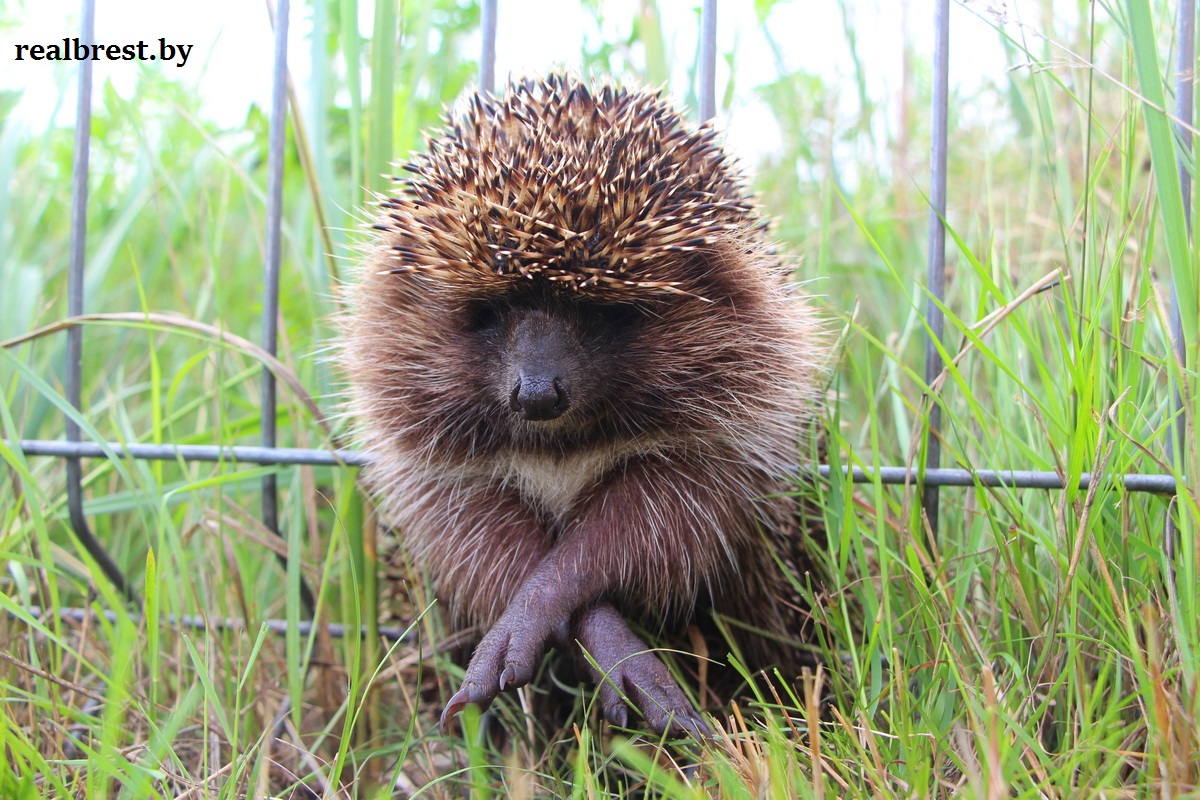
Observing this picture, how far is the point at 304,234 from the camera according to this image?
4.00m

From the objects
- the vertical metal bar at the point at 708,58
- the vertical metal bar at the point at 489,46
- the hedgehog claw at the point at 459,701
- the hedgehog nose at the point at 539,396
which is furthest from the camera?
the vertical metal bar at the point at 489,46

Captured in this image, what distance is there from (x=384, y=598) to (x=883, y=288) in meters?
2.56

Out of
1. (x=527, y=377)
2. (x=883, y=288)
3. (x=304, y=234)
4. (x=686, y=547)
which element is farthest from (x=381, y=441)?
(x=883, y=288)

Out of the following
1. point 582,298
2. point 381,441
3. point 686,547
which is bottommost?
point 686,547

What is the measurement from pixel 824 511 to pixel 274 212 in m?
1.92

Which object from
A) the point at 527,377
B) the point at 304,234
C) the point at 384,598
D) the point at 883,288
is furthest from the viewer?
the point at 883,288

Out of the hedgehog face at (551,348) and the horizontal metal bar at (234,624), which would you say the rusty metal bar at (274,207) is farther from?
the hedgehog face at (551,348)

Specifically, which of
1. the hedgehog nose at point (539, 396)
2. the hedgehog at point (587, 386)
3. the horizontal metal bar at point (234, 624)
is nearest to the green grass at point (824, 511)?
the horizontal metal bar at point (234, 624)

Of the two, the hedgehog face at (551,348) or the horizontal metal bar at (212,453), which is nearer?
the hedgehog face at (551,348)

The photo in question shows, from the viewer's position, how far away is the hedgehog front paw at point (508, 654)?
211 cm

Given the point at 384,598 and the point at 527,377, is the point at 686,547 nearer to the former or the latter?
the point at 527,377

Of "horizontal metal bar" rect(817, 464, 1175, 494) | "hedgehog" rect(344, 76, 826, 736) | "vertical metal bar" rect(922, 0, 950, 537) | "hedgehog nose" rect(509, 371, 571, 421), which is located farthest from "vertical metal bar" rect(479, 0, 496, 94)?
"horizontal metal bar" rect(817, 464, 1175, 494)

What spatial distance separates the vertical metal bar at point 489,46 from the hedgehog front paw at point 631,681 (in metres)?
1.69

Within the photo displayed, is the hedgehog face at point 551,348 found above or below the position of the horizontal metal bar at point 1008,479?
above
